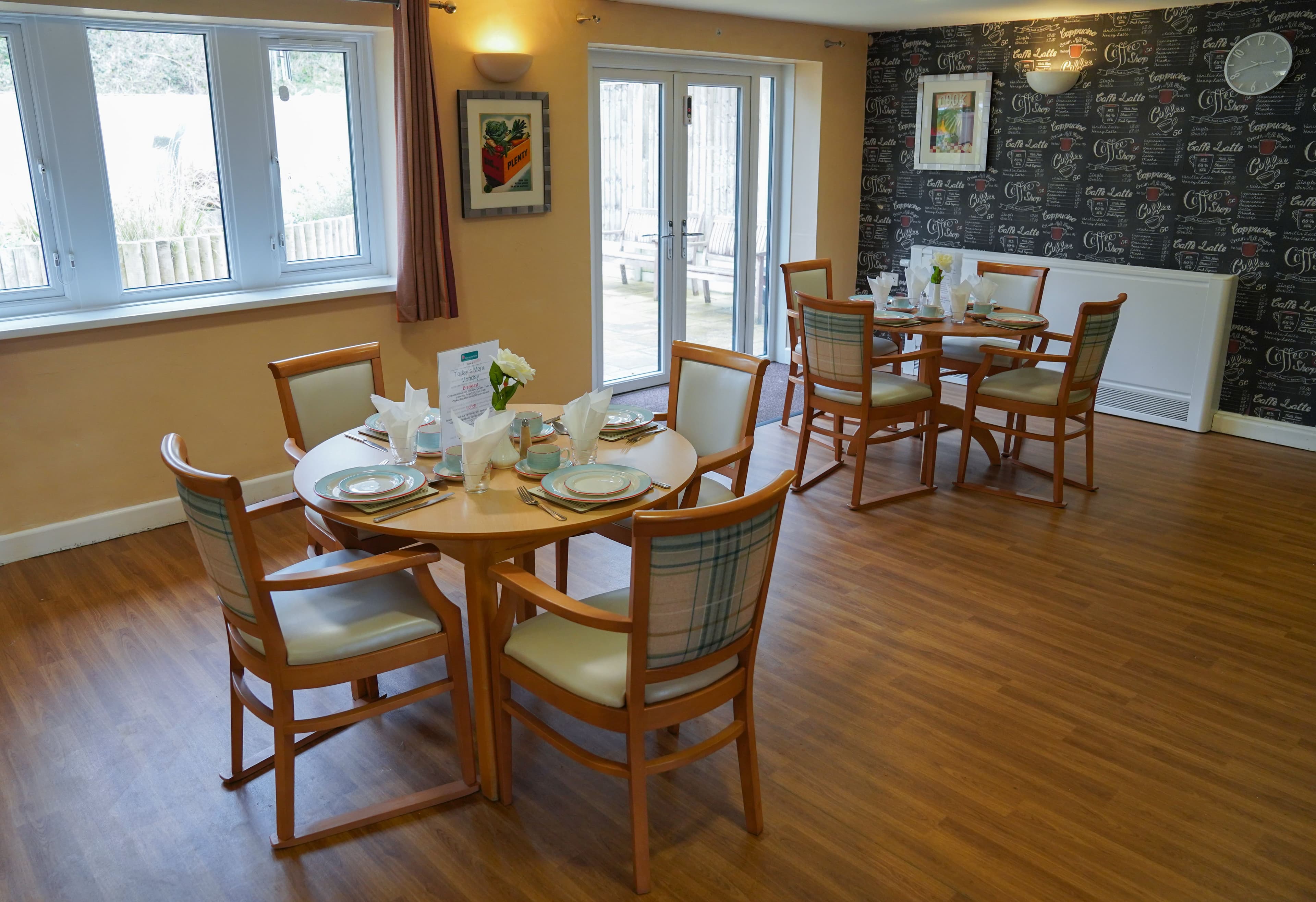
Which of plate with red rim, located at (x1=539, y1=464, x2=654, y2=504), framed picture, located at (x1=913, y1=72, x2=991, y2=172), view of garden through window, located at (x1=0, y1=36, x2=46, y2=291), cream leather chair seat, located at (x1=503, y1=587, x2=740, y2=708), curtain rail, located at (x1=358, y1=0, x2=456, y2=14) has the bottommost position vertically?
cream leather chair seat, located at (x1=503, y1=587, x2=740, y2=708)

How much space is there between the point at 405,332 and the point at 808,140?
3330mm

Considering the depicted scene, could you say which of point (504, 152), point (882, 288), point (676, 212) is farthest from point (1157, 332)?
point (504, 152)

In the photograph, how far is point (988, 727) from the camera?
116 inches

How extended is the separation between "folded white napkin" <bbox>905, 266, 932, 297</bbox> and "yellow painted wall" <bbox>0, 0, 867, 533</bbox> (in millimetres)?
1745

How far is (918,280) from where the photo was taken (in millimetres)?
5270

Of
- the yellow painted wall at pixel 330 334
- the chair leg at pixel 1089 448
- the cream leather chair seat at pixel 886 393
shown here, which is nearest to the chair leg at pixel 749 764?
the cream leather chair seat at pixel 886 393

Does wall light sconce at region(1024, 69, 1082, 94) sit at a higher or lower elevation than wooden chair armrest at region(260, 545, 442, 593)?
higher

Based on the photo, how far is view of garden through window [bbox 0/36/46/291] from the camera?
3836 millimetres

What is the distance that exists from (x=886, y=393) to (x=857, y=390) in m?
0.17

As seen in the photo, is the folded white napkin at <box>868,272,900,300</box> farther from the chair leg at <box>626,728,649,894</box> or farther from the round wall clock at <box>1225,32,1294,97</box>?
the chair leg at <box>626,728,649,894</box>

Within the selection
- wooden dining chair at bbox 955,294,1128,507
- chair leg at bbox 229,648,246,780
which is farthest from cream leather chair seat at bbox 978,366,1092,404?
chair leg at bbox 229,648,246,780

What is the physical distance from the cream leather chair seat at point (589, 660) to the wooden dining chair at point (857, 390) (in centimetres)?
231

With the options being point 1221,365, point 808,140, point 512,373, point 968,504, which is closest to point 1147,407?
point 1221,365

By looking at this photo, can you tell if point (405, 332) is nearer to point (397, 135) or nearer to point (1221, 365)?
point (397, 135)
